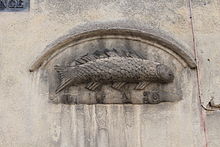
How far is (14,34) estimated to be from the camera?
13.6ft

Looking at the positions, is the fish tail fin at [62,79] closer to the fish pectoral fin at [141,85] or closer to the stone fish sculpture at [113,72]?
the stone fish sculpture at [113,72]

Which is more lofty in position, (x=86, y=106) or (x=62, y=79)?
(x=62, y=79)

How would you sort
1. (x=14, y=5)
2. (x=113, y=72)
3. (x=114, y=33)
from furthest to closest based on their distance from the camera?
1. (x=14, y=5)
2. (x=114, y=33)
3. (x=113, y=72)

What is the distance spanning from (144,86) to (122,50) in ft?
1.46

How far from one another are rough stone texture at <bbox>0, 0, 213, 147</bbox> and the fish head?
0.65 feet

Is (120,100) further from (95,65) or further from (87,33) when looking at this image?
(87,33)

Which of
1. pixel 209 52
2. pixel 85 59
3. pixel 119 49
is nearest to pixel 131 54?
pixel 119 49

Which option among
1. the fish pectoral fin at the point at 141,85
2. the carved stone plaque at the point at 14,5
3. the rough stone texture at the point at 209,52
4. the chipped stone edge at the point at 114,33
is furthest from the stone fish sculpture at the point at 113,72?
the carved stone plaque at the point at 14,5

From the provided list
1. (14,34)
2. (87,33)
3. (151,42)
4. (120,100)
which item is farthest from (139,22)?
(14,34)

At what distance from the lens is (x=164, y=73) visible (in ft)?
12.8

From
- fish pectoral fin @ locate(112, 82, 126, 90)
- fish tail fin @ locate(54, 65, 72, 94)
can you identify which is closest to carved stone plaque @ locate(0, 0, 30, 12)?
fish tail fin @ locate(54, 65, 72, 94)

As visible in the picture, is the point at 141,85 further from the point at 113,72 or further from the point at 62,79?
the point at 62,79

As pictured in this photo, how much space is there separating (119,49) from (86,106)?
70 cm

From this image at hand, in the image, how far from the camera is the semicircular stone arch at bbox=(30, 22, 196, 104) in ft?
12.8
